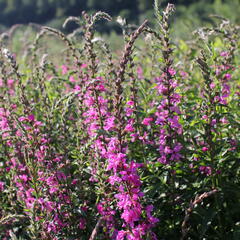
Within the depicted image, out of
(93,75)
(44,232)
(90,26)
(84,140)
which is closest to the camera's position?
(44,232)

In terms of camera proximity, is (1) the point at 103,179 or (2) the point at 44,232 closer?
(2) the point at 44,232

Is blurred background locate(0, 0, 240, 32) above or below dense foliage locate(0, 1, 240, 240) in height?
above

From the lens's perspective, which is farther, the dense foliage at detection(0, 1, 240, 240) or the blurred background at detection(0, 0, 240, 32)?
the blurred background at detection(0, 0, 240, 32)

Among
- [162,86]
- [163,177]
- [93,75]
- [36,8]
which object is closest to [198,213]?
[163,177]

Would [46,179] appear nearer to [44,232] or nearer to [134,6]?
[44,232]

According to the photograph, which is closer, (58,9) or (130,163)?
(130,163)

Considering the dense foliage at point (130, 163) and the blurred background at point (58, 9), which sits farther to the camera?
the blurred background at point (58, 9)

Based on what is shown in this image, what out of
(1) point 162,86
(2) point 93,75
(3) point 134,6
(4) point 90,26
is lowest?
(1) point 162,86

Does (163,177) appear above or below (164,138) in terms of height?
below

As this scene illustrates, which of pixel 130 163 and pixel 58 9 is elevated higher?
pixel 58 9

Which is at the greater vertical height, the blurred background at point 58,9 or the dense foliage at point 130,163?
the blurred background at point 58,9

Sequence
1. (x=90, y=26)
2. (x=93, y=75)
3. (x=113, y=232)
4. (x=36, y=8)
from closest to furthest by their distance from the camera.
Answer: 1. (x=113, y=232)
2. (x=90, y=26)
3. (x=93, y=75)
4. (x=36, y=8)

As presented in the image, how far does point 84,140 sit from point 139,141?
54cm

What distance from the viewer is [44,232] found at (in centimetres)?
256
